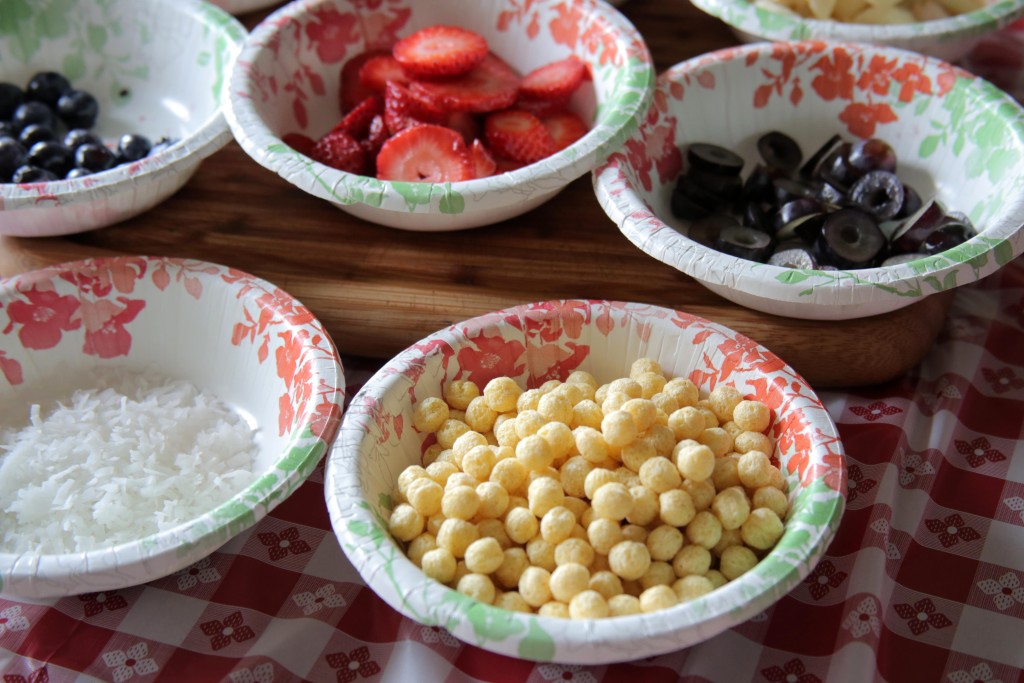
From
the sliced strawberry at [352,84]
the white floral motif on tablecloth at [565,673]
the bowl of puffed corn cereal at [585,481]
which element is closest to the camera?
the bowl of puffed corn cereal at [585,481]

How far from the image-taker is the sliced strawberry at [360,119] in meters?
1.47

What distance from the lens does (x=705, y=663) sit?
98cm

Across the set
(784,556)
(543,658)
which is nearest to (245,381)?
(543,658)

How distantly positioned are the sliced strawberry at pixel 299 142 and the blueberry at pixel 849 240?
72 centimetres

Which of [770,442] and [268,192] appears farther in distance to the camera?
[268,192]

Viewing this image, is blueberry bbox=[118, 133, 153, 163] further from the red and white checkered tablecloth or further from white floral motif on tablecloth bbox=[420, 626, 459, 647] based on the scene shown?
white floral motif on tablecloth bbox=[420, 626, 459, 647]

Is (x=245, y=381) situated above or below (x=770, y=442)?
below

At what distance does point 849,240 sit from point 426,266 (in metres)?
0.55

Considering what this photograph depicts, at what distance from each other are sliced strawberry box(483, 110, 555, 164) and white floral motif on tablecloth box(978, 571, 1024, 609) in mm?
771

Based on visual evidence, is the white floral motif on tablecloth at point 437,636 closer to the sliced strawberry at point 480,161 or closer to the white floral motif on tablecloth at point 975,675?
the white floral motif on tablecloth at point 975,675

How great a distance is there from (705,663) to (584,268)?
0.56 meters

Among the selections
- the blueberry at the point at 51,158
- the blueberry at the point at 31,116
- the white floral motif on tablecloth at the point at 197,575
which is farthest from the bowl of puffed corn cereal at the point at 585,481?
the blueberry at the point at 31,116

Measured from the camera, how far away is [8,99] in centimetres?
160

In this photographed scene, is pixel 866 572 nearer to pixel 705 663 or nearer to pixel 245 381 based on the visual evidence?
pixel 705 663
